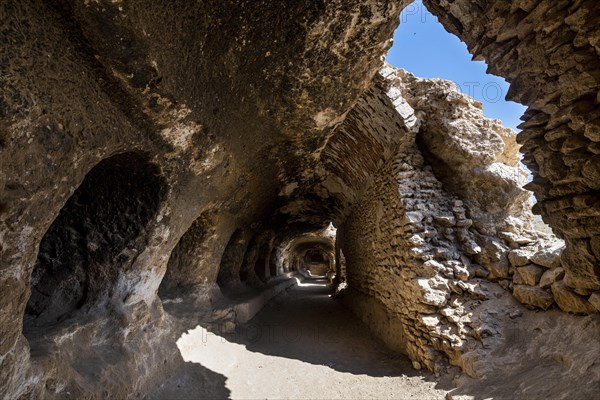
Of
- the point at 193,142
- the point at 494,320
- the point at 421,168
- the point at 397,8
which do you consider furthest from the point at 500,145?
the point at 193,142

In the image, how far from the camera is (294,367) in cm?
460

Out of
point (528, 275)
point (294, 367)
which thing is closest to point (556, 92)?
point (528, 275)

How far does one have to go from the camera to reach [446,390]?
3.43 m

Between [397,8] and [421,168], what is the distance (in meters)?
2.84

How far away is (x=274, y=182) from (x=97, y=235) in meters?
3.72

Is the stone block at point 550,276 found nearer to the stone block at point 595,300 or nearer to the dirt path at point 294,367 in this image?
the stone block at point 595,300

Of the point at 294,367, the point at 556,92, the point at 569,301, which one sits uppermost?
the point at 556,92

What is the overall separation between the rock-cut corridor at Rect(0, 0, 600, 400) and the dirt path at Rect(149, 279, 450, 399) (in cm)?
4

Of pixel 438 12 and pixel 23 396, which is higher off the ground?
pixel 438 12

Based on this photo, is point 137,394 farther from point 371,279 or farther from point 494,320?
point 371,279

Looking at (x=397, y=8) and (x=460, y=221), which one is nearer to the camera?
(x=397, y=8)

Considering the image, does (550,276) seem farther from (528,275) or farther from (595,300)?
(595,300)

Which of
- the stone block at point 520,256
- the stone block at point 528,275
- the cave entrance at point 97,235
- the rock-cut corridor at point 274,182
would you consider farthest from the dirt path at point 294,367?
the stone block at point 520,256

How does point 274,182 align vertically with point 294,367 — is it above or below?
above
